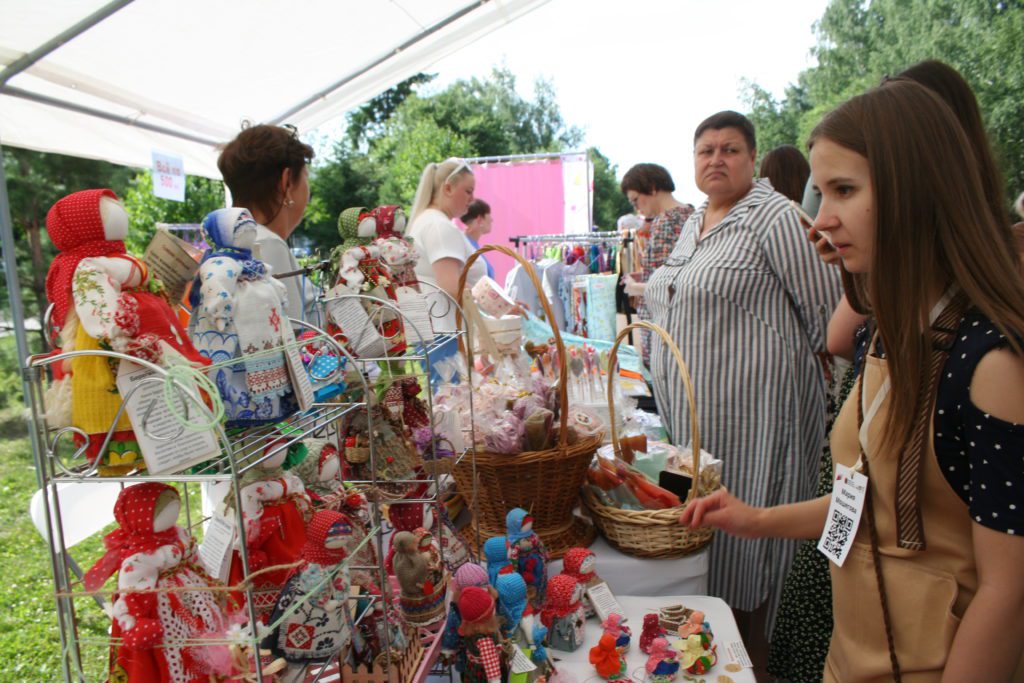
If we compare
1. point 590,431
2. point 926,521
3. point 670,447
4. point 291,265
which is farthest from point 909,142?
point 291,265

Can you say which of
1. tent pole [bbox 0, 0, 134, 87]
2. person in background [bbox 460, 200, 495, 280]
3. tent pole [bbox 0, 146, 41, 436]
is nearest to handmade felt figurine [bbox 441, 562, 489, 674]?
tent pole [bbox 0, 146, 41, 436]

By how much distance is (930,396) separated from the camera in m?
0.81

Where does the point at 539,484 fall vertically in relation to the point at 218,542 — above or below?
below

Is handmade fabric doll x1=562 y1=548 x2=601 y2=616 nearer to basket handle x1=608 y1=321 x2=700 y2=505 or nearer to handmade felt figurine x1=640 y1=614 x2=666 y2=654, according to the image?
handmade felt figurine x1=640 y1=614 x2=666 y2=654

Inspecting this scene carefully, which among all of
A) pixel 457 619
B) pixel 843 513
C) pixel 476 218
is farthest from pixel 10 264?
pixel 476 218

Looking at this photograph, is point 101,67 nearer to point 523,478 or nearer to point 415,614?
point 523,478

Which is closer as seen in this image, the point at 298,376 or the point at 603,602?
the point at 298,376

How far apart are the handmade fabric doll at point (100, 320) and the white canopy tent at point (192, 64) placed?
5.17 feet

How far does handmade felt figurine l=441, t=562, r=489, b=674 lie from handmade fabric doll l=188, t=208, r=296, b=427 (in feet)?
1.47

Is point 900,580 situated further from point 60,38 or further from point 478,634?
point 60,38

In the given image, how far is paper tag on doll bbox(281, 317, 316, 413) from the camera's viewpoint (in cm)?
97

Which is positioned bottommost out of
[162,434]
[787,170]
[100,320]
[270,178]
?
[162,434]

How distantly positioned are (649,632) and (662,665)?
10cm

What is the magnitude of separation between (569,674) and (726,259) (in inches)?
50.9
